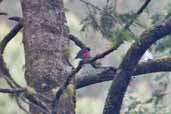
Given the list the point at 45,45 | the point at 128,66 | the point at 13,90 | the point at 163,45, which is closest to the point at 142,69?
the point at 128,66

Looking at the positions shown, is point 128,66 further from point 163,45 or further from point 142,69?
point 163,45

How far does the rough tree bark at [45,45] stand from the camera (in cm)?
249

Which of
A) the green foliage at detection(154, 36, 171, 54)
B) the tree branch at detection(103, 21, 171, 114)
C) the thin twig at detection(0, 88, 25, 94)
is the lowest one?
the thin twig at detection(0, 88, 25, 94)

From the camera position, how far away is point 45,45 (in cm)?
258

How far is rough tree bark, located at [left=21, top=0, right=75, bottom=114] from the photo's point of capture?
2.49 m

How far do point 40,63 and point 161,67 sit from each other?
0.89m

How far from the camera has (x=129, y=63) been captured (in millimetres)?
2738

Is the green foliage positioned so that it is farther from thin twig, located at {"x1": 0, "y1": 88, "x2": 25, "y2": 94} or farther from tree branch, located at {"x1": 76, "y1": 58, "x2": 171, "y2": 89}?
thin twig, located at {"x1": 0, "y1": 88, "x2": 25, "y2": 94}

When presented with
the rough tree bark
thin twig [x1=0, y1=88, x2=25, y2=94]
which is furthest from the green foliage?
thin twig [x1=0, y1=88, x2=25, y2=94]

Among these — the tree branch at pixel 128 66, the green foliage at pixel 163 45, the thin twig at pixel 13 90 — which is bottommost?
the thin twig at pixel 13 90

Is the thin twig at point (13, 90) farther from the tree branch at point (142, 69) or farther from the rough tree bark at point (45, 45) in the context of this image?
the tree branch at point (142, 69)

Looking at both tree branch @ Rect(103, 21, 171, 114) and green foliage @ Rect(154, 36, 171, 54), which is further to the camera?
green foliage @ Rect(154, 36, 171, 54)

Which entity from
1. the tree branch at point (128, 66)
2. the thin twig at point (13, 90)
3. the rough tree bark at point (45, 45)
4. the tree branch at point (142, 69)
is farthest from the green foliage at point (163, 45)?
the thin twig at point (13, 90)

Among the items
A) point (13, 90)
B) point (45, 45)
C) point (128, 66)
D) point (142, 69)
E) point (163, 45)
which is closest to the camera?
point (13, 90)
